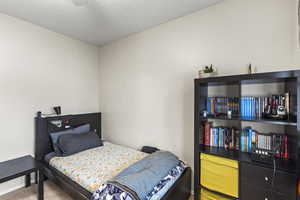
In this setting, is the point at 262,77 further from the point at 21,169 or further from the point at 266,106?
the point at 21,169

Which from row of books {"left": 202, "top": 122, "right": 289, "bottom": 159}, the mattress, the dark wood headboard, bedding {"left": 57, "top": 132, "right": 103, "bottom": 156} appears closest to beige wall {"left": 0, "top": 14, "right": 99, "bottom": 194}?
the dark wood headboard

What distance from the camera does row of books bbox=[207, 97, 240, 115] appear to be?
1698 millimetres

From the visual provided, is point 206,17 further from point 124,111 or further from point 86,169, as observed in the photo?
point 86,169

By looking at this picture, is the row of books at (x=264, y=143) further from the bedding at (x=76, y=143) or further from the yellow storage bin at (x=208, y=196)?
the bedding at (x=76, y=143)

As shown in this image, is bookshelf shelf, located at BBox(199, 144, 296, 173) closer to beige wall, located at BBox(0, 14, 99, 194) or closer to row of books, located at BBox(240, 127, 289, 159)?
row of books, located at BBox(240, 127, 289, 159)

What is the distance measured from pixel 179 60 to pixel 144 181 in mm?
1668

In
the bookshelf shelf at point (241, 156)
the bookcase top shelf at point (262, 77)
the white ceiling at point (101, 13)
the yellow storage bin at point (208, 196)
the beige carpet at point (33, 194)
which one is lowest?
the beige carpet at point (33, 194)

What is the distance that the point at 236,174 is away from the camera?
1.45 meters

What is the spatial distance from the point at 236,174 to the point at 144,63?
2.04 metres

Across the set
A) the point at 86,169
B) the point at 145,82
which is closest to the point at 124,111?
the point at 145,82

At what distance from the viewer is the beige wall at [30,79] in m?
2.10

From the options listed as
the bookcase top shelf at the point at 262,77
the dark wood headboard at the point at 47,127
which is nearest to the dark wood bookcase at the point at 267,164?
the bookcase top shelf at the point at 262,77

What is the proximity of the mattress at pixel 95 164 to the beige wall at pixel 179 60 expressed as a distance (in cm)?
47

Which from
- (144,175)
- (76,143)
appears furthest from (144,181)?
(76,143)
